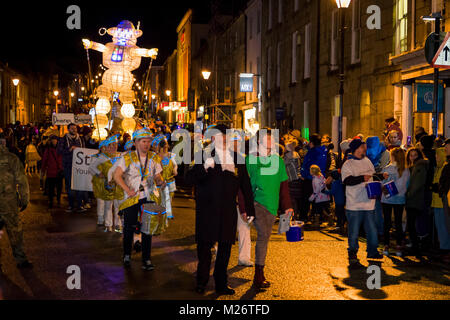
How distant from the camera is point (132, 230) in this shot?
877 centimetres

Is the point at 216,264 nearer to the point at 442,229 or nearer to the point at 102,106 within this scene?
the point at 442,229

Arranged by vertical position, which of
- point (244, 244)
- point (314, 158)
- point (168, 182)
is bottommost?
point (244, 244)

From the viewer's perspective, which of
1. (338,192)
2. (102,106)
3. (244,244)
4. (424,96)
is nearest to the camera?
(244,244)

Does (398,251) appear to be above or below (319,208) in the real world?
below

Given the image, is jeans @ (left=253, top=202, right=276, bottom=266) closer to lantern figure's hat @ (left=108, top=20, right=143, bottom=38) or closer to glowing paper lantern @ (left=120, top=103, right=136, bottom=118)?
lantern figure's hat @ (left=108, top=20, right=143, bottom=38)

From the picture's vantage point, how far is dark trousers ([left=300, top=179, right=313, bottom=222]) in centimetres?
1331

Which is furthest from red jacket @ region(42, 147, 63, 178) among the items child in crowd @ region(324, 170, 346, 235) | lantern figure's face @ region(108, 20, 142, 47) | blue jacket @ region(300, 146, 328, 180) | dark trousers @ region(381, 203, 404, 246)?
dark trousers @ region(381, 203, 404, 246)

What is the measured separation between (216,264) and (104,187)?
4444 millimetres

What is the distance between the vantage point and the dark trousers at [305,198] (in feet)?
43.7

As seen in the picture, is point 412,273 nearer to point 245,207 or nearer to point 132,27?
point 245,207

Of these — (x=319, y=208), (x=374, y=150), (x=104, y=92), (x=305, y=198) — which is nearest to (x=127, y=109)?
(x=104, y=92)

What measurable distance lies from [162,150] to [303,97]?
738 inches

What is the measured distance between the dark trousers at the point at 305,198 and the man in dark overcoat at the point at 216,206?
6.22m

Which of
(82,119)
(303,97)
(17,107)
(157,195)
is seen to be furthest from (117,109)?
(17,107)
